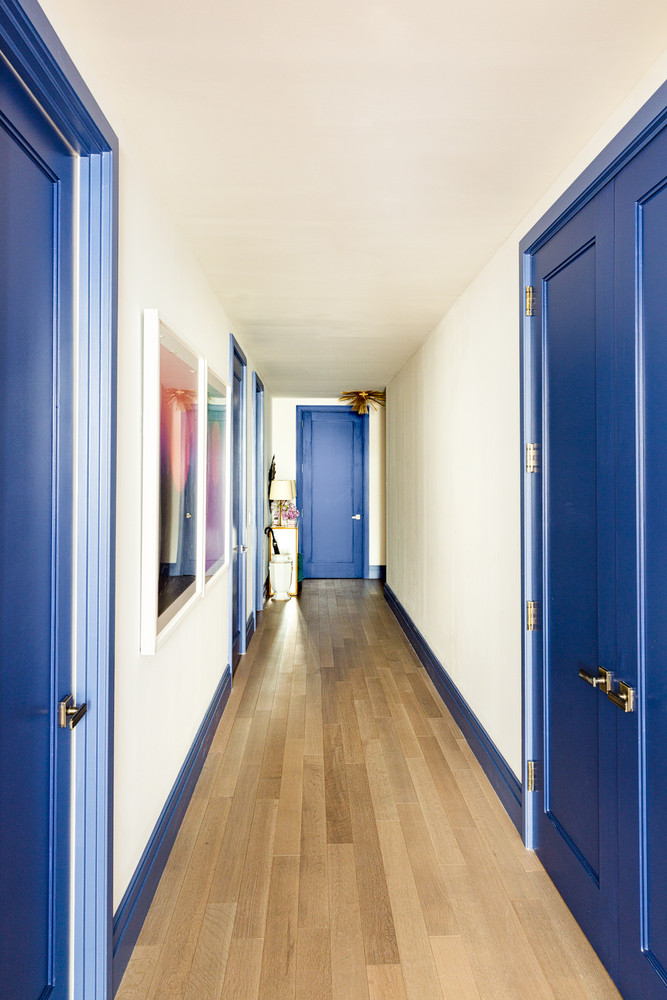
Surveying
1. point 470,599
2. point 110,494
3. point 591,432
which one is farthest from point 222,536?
point 591,432

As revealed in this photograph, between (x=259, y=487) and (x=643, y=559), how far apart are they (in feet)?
16.5

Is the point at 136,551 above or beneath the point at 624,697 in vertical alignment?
above

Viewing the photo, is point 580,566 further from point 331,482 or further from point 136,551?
point 331,482

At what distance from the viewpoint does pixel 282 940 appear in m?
1.84

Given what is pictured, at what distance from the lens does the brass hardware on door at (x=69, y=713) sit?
1430mm

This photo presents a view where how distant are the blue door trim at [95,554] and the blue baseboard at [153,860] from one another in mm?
140

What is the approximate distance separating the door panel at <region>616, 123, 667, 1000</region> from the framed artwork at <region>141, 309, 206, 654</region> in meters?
1.43

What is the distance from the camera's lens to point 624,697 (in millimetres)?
1603

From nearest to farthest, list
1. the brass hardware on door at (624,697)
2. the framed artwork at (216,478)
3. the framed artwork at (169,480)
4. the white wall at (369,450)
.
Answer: the brass hardware on door at (624,697) → the framed artwork at (169,480) → the framed artwork at (216,478) → the white wall at (369,450)

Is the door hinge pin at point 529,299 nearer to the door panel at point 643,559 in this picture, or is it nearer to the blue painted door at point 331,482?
the door panel at point 643,559

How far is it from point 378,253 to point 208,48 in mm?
1474

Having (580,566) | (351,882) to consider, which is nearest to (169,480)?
(580,566)

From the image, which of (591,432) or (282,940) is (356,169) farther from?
(282,940)

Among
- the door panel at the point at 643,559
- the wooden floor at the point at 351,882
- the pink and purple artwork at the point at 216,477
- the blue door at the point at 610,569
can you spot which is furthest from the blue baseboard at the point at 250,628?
the door panel at the point at 643,559
